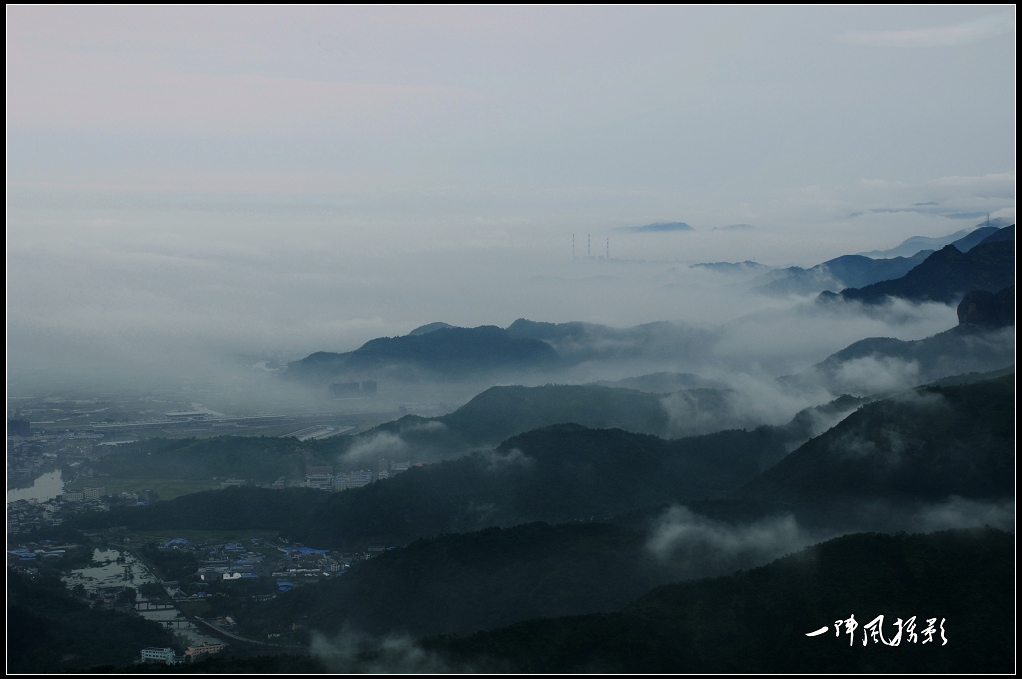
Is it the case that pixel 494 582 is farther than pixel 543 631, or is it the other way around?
pixel 494 582

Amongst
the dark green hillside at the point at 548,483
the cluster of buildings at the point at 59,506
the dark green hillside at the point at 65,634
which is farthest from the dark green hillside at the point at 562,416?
the dark green hillside at the point at 65,634

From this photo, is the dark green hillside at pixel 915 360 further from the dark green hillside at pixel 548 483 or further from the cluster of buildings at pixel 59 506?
the cluster of buildings at pixel 59 506

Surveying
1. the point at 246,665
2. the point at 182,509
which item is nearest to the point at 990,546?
the point at 246,665

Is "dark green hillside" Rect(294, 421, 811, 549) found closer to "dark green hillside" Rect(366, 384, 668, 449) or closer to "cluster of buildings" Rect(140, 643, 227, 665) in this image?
"dark green hillside" Rect(366, 384, 668, 449)

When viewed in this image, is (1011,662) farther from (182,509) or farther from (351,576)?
(182,509)

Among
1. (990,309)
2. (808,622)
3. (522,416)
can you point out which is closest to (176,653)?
(808,622)

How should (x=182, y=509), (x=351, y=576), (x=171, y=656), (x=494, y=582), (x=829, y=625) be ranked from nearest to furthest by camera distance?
(x=829, y=625) < (x=171, y=656) < (x=494, y=582) < (x=351, y=576) < (x=182, y=509)

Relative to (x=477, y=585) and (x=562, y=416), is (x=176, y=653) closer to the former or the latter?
(x=477, y=585)

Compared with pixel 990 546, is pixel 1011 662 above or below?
below
